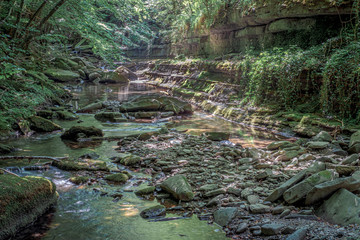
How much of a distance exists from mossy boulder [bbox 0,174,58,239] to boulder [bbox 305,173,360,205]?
342 centimetres

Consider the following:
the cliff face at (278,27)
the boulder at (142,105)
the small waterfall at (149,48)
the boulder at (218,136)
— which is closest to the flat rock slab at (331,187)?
the boulder at (218,136)

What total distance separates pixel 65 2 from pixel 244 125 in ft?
21.4

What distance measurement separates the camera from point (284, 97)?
28.6 ft

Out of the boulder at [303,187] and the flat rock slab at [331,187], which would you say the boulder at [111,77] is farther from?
the flat rock slab at [331,187]

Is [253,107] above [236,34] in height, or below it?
below

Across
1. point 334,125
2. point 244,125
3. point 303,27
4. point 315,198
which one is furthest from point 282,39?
point 315,198

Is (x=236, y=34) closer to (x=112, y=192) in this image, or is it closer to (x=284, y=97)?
(x=284, y=97)

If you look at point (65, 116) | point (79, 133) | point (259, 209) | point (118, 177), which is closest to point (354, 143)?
point (259, 209)

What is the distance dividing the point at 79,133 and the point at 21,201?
432 centimetres

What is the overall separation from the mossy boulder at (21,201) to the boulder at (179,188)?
1647mm

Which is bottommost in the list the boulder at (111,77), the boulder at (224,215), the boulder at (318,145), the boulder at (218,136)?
the boulder at (224,215)

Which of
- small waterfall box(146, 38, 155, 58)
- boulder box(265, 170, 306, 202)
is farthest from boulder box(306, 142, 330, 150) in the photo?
small waterfall box(146, 38, 155, 58)

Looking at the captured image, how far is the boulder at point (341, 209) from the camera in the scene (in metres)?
2.91

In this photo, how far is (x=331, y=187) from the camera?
330cm
